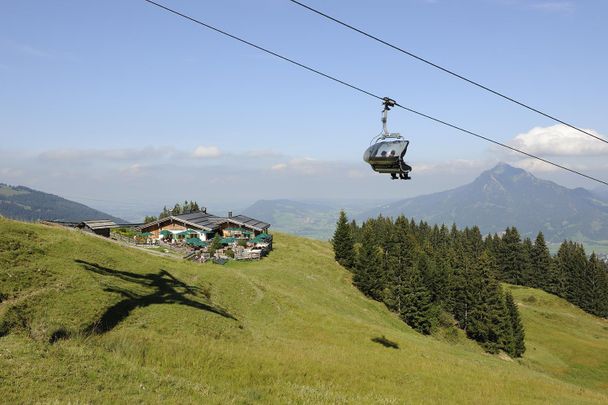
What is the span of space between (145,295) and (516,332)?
66378 mm

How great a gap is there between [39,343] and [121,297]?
1013cm

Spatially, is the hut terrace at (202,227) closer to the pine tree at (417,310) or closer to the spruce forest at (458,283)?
the spruce forest at (458,283)

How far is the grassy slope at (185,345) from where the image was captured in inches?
552

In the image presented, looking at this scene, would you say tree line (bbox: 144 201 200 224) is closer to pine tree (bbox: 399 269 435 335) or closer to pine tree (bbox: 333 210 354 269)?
pine tree (bbox: 333 210 354 269)

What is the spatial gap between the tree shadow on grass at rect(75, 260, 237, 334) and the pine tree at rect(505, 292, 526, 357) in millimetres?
56856

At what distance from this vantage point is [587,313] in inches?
4530

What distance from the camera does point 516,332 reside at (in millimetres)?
70750

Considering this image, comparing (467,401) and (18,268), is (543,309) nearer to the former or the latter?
(467,401)

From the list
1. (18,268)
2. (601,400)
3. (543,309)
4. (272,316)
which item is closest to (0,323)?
(18,268)

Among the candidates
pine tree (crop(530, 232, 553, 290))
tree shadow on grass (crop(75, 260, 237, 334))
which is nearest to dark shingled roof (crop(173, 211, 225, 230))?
tree shadow on grass (crop(75, 260, 237, 334))

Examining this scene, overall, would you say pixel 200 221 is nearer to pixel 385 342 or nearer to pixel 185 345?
pixel 385 342

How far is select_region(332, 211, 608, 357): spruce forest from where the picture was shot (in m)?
71.1

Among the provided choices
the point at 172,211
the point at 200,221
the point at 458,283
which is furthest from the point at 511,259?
the point at 172,211

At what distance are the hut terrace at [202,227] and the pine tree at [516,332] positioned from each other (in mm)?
50177
